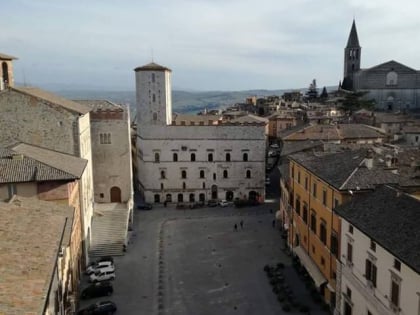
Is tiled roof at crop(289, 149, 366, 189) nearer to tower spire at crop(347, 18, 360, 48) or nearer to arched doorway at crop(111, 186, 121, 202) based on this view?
arched doorway at crop(111, 186, 121, 202)

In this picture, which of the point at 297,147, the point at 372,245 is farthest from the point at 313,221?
the point at 297,147

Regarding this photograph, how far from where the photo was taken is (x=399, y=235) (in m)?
21.4

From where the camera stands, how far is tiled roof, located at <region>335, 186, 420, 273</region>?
20159mm

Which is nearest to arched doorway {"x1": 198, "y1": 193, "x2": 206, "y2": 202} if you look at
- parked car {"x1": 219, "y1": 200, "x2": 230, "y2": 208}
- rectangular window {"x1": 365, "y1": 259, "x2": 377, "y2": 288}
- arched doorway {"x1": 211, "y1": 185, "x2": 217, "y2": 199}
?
arched doorway {"x1": 211, "y1": 185, "x2": 217, "y2": 199}

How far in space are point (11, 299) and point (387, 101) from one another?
135748mm

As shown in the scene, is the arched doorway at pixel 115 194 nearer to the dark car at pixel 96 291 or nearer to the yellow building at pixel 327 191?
the dark car at pixel 96 291

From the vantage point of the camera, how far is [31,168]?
31.5 meters

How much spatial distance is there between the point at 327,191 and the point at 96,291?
18602mm

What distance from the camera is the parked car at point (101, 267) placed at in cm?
3711

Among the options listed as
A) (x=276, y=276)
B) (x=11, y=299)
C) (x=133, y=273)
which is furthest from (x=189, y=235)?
(x=11, y=299)

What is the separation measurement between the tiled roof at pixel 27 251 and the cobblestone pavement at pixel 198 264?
1200cm

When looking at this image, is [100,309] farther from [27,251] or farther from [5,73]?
[5,73]

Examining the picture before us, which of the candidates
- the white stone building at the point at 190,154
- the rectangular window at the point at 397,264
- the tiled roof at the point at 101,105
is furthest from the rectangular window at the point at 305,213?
the white stone building at the point at 190,154

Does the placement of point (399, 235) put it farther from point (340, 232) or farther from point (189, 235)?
point (189, 235)
